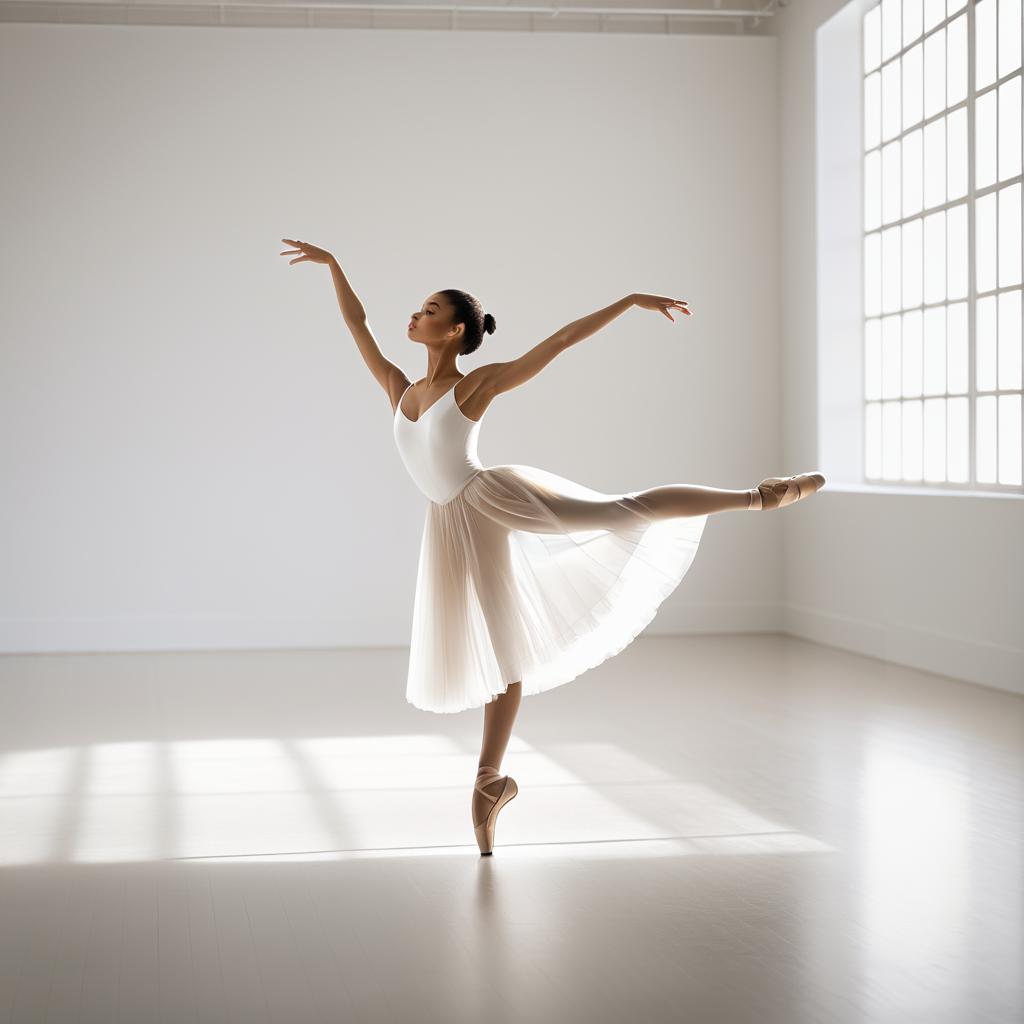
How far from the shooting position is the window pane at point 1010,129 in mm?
6098

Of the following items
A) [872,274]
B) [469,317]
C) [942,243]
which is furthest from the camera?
[872,274]

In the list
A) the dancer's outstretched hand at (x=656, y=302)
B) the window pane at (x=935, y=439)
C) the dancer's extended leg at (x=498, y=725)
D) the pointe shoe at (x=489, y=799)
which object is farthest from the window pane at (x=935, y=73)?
the pointe shoe at (x=489, y=799)

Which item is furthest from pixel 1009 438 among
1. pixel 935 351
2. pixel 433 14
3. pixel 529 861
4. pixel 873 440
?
pixel 433 14

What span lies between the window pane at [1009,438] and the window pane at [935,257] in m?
0.85

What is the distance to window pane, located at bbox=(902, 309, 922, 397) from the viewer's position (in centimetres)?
724

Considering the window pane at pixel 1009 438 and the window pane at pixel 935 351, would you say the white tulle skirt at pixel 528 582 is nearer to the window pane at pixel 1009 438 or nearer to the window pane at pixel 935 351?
the window pane at pixel 1009 438

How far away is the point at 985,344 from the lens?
6.49 m

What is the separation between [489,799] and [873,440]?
16.3ft

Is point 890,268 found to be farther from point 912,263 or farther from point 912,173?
point 912,173

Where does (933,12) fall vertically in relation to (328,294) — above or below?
above

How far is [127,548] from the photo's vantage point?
8.01 metres

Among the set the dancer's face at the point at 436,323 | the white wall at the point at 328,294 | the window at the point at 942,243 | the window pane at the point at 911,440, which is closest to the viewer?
the dancer's face at the point at 436,323

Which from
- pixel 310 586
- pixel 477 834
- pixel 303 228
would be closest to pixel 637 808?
pixel 477 834

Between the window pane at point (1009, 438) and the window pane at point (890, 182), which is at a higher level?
the window pane at point (890, 182)
